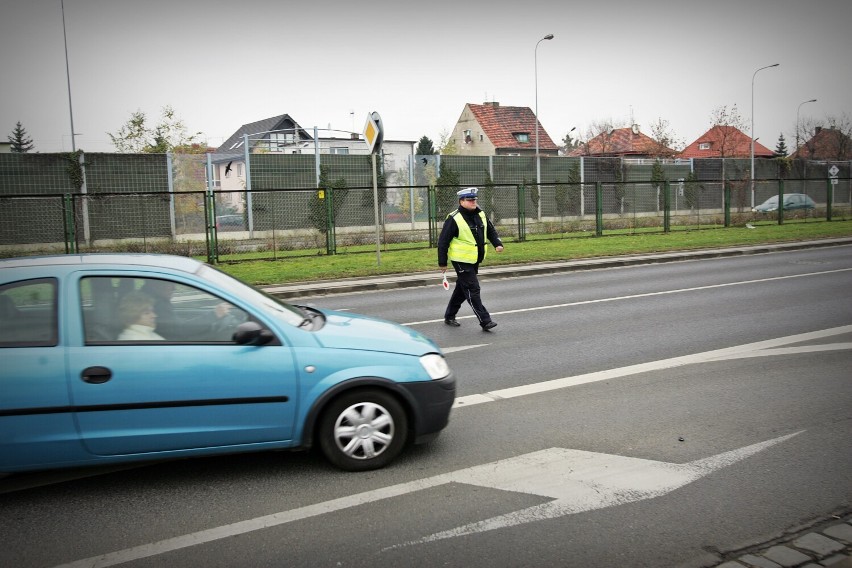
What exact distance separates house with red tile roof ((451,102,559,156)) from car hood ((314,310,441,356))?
74.1 metres

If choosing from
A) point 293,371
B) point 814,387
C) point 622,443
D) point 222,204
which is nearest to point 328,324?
point 293,371

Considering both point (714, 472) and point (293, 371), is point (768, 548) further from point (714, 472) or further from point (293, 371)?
point (293, 371)

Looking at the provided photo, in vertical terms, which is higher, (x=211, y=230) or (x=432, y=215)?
(x=432, y=215)

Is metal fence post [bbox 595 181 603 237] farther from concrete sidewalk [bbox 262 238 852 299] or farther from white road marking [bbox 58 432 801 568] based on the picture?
white road marking [bbox 58 432 801 568]

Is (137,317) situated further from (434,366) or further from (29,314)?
(434,366)

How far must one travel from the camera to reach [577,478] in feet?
14.4

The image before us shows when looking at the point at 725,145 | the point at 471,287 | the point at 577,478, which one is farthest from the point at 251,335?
the point at 725,145

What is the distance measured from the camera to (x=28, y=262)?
4406 mm

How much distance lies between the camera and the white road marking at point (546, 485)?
3.72 metres

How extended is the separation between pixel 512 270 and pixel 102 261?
13072 mm

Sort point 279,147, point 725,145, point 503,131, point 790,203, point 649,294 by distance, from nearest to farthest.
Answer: point 649,294
point 790,203
point 279,147
point 725,145
point 503,131

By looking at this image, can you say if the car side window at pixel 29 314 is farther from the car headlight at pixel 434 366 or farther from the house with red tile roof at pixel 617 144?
the house with red tile roof at pixel 617 144

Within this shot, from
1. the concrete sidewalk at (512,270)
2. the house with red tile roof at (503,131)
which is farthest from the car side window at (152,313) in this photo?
the house with red tile roof at (503,131)

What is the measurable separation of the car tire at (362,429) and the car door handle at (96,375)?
51.6 inches
